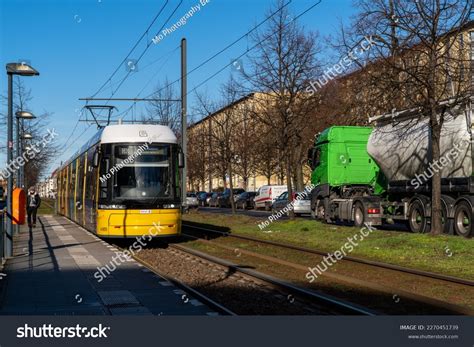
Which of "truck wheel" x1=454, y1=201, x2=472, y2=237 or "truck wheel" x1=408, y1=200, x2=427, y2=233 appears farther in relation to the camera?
"truck wheel" x1=408, y1=200, x2=427, y2=233

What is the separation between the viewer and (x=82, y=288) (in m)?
10.9

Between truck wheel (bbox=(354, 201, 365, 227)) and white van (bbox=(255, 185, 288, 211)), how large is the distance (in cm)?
2156

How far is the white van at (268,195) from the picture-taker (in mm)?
46938

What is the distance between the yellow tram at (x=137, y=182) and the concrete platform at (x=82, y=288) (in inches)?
39.6

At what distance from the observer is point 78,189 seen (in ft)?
78.4

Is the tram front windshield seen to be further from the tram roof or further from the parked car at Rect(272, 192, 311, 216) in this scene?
the parked car at Rect(272, 192, 311, 216)

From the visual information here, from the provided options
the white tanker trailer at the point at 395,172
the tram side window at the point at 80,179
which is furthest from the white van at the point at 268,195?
the tram side window at the point at 80,179

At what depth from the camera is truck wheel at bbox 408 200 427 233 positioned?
20.9m

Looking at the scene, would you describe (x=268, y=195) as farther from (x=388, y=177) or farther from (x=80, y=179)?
(x=80, y=179)

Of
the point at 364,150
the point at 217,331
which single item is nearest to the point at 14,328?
the point at 217,331

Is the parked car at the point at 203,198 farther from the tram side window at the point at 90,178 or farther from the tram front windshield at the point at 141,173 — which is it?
the tram front windshield at the point at 141,173

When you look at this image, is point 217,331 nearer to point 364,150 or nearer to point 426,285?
point 426,285

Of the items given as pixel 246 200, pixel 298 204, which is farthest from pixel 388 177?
pixel 246 200

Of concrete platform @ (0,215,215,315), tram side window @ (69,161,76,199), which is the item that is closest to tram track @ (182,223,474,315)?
concrete platform @ (0,215,215,315)
